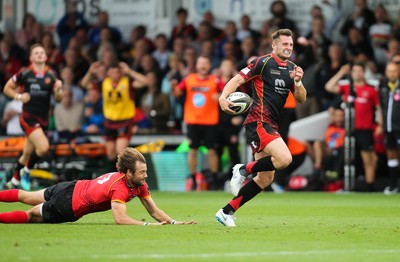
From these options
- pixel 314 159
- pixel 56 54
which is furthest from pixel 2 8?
pixel 314 159

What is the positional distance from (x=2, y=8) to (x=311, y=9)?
9.79 metres

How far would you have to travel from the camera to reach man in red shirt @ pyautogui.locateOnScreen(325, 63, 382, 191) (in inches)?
864

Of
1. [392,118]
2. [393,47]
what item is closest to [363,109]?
[392,118]

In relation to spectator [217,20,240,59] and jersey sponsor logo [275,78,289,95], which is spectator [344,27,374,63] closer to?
spectator [217,20,240,59]

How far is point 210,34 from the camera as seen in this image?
87.5 ft

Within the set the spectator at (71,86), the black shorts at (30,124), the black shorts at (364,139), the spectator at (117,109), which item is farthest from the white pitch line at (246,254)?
the spectator at (71,86)

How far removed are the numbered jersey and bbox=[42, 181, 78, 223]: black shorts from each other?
8 cm

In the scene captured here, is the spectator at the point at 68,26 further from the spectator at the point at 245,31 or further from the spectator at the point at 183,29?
the spectator at the point at 245,31

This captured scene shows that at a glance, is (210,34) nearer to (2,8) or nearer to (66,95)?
(66,95)

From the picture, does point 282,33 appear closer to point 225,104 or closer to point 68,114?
point 225,104

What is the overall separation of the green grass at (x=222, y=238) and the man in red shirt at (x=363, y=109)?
561cm

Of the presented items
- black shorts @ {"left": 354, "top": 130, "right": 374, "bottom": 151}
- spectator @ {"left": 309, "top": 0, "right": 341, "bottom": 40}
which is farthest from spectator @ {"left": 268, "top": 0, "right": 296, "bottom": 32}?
black shorts @ {"left": 354, "top": 130, "right": 374, "bottom": 151}

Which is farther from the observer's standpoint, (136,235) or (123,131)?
(123,131)

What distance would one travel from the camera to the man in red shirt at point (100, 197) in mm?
12094
